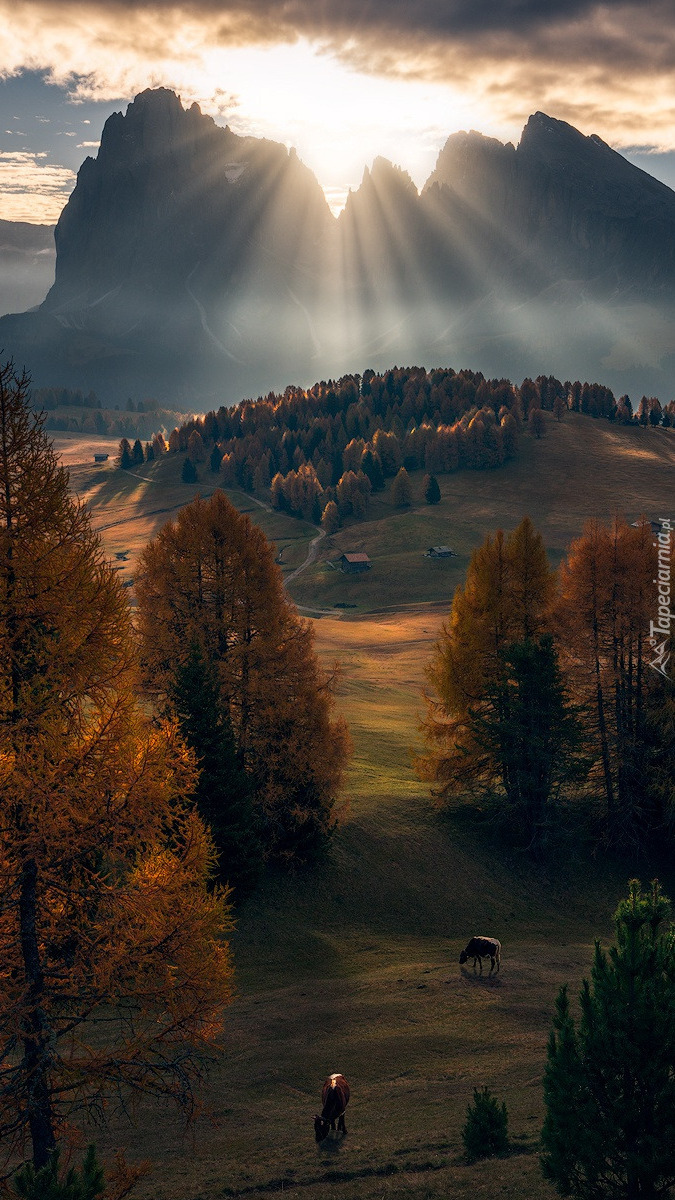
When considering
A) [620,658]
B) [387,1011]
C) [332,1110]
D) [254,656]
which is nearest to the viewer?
[332,1110]

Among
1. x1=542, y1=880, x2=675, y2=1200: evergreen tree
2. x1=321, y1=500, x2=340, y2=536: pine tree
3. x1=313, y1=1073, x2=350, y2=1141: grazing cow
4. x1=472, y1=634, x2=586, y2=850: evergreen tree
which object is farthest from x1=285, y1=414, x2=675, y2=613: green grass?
x1=542, y1=880, x2=675, y2=1200: evergreen tree

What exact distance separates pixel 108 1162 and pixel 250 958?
13.7 meters

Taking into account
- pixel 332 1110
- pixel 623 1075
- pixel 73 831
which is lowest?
pixel 332 1110

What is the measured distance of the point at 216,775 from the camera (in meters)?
32.8

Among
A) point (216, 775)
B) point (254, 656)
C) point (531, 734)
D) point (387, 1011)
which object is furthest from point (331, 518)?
point (387, 1011)

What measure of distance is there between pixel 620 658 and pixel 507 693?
6630 mm

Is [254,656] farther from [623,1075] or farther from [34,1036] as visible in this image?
[623,1075]

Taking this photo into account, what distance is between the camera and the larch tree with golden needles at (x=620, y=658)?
143 feet

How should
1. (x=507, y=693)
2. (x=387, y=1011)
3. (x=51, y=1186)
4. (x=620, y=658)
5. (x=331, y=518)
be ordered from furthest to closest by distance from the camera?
(x=331, y=518) → (x=620, y=658) → (x=507, y=693) → (x=387, y=1011) → (x=51, y=1186)

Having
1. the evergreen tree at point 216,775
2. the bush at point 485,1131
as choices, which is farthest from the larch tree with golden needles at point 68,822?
the evergreen tree at point 216,775

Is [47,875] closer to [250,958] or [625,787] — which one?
[250,958]

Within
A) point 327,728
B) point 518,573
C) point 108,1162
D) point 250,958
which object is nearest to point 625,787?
point 518,573

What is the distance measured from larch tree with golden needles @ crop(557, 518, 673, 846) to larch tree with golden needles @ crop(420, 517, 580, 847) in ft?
5.57

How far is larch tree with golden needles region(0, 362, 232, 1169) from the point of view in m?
13.1
